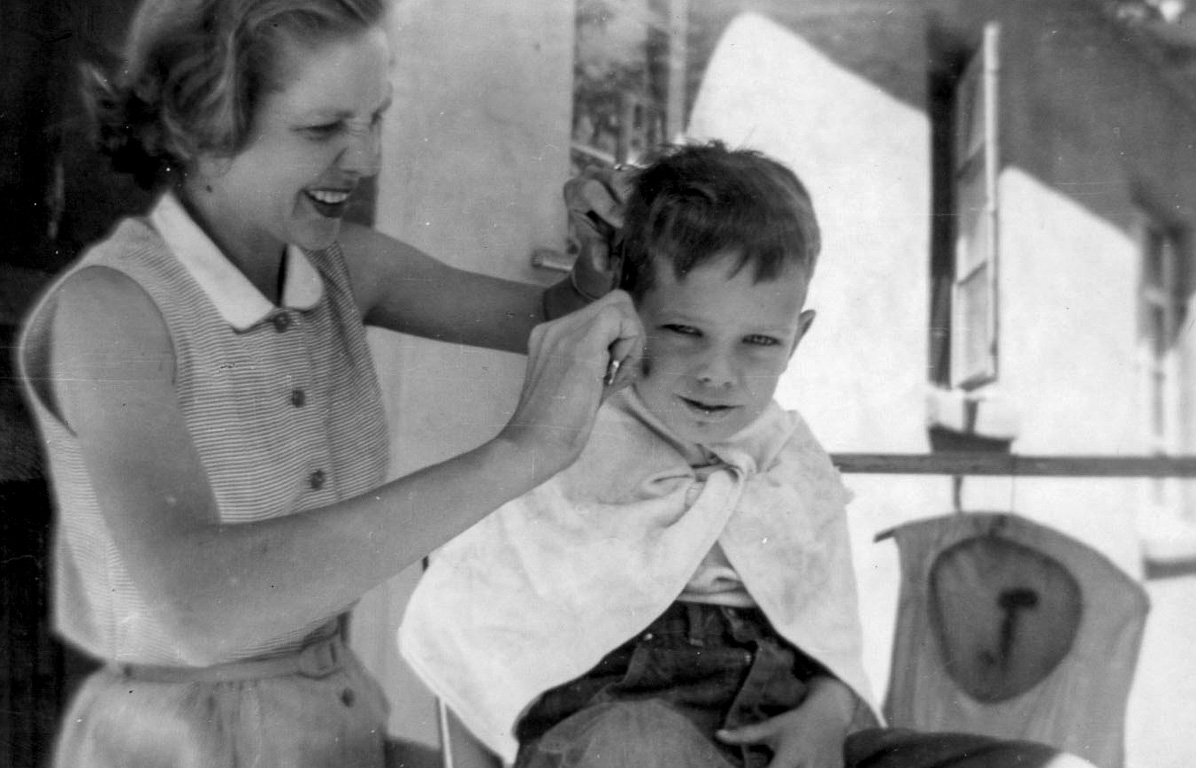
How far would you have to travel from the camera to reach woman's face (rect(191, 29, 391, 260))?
1.12 metres

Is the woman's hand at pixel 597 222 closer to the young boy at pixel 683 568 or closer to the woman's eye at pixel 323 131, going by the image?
the young boy at pixel 683 568

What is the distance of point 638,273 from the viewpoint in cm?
124

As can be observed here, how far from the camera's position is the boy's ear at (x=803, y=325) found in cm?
127

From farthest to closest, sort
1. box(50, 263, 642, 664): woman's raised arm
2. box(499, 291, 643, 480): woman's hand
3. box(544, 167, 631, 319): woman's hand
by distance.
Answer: box(544, 167, 631, 319): woman's hand → box(499, 291, 643, 480): woman's hand → box(50, 263, 642, 664): woman's raised arm

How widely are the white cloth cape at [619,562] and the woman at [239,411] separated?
0.37ft

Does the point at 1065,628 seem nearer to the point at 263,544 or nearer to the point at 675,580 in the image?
the point at 675,580

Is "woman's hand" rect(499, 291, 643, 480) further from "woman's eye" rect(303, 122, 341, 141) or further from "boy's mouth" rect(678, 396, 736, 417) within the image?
"woman's eye" rect(303, 122, 341, 141)

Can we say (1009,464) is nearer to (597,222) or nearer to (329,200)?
(597,222)

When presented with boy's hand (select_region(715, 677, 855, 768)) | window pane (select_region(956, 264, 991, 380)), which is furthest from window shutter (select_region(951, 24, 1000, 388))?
boy's hand (select_region(715, 677, 855, 768))

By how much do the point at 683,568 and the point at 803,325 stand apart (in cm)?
29

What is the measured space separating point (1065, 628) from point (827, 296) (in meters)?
0.50

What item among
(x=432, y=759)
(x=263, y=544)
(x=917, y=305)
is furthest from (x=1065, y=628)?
(x=263, y=544)

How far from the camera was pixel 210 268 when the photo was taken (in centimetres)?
113

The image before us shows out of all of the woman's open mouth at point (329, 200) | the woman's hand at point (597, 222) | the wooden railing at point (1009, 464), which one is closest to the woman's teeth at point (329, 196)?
the woman's open mouth at point (329, 200)
